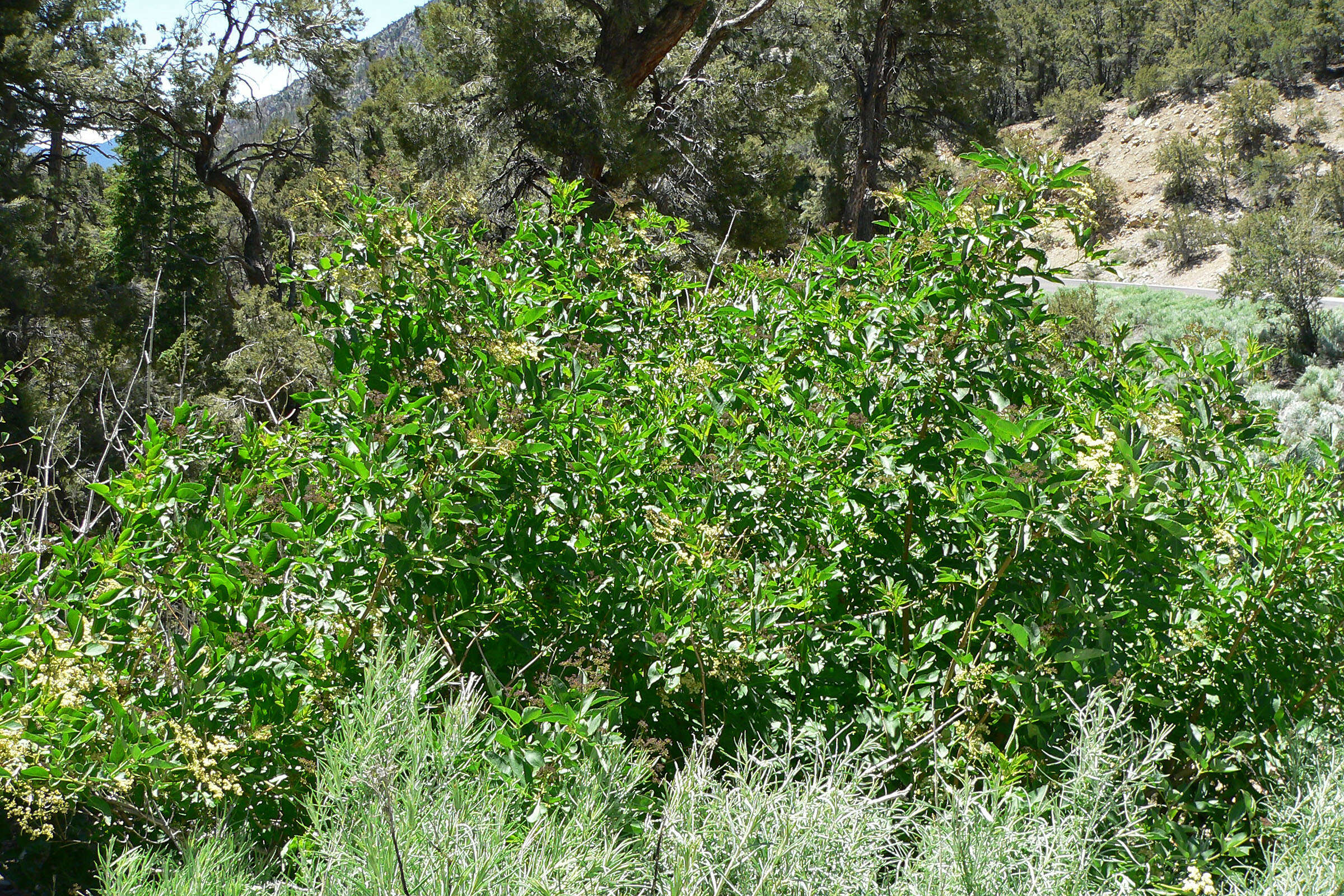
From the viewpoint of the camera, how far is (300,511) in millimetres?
1688

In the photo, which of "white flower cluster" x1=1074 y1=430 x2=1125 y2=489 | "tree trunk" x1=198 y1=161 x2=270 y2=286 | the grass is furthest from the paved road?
the grass

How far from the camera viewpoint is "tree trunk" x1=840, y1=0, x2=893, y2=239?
55.4 ft

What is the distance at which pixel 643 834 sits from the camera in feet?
4.28

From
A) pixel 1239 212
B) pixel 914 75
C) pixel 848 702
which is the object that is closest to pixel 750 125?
pixel 914 75

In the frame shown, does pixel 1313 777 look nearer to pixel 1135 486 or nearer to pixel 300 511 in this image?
pixel 1135 486

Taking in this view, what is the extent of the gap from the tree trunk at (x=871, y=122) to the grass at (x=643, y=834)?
16.2 meters

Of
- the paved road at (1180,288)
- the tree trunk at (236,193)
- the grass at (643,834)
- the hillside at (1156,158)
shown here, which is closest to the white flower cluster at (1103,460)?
the grass at (643,834)

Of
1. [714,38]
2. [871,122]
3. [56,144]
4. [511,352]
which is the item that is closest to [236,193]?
[56,144]

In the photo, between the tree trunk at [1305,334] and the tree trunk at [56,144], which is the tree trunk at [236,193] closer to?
the tree trunk at [56,144]

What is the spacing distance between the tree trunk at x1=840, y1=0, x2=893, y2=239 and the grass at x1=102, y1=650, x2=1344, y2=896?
16246 mm

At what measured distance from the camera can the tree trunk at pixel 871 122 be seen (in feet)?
55.4

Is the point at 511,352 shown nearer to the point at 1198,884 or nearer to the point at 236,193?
the point at 1198,884

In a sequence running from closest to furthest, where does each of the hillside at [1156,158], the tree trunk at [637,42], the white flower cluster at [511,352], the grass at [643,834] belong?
the grass at [643,834]
the white flower cluster at [511,352]
the tree trunk at [637,42]
the hillside at [1156,158]

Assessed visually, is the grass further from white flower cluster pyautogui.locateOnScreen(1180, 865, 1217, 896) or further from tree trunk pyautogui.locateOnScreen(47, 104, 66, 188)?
tree trunk pyautogui.locateOnScreen(47, 104, 66, 188)
